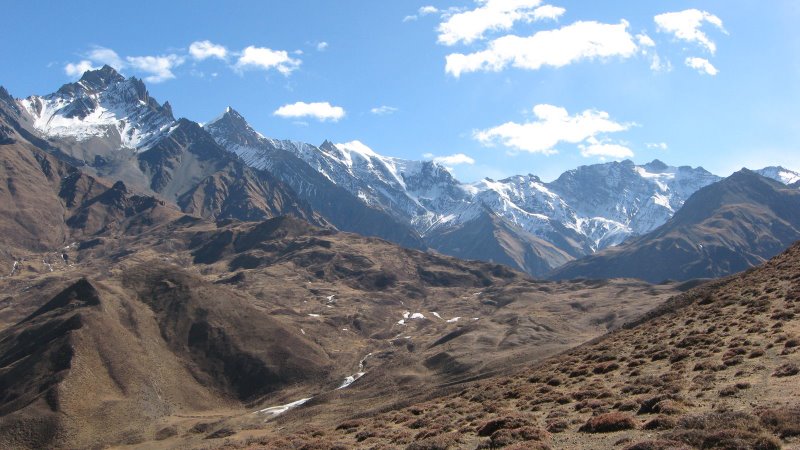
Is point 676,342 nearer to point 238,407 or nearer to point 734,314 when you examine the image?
point 734,314

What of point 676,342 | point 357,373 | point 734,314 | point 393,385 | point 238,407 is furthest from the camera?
point 357,373

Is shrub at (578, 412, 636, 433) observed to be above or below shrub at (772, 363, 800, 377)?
above

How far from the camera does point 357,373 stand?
194 m

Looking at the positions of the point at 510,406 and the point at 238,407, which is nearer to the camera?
the point at 510,406

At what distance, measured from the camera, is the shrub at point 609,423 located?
29641 millimetres

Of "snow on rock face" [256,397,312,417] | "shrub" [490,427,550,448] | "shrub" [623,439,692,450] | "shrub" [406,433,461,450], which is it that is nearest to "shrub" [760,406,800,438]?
"shrub" [623,439,692,450]

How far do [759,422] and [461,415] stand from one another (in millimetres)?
24465

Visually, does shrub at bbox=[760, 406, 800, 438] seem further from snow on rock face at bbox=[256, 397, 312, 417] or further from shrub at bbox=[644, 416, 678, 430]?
snow on rock face at bbox=[256, 397, 312, 417]

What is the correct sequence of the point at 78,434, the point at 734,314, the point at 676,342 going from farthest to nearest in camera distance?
1. the point at 78,434
2. the point at 734,314
3. the point at 676,342

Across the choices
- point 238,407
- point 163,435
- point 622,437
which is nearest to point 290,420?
point 163,435

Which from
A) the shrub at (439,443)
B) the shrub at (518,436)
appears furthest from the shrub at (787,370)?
→ the shrub at (439,443)

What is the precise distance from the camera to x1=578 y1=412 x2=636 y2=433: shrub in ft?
97.2

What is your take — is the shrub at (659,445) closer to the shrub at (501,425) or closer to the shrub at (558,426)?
the shrub at (558,426)

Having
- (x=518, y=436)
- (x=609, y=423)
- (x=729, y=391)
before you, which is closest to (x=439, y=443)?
(x=518, y=436)
